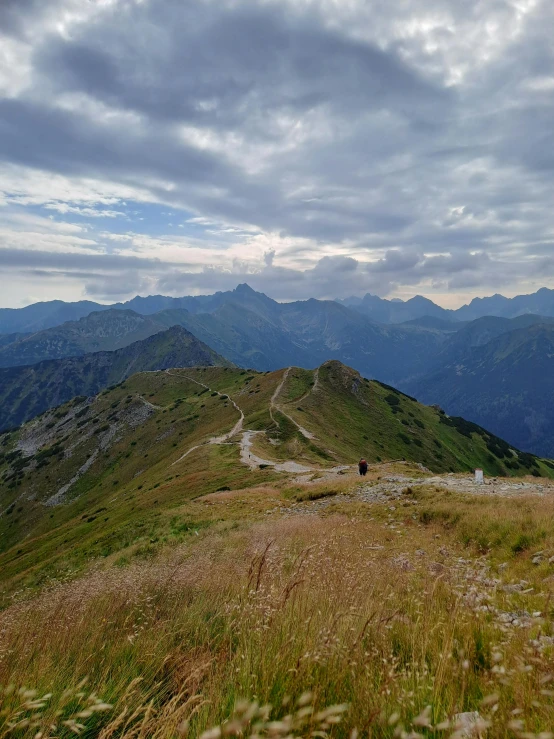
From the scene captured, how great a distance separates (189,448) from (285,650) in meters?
70.7

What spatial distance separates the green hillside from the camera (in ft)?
157

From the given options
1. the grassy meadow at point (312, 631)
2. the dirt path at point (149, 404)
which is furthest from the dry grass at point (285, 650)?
the dirt path at point (149, 404)

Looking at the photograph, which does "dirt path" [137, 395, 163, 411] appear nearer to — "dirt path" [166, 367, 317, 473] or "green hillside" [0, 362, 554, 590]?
"green hillside" [0, 362, 554, 590]

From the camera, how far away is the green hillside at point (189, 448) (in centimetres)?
4772

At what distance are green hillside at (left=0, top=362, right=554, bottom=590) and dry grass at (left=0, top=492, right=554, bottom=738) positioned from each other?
22.9 meters

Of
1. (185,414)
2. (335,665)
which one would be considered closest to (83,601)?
(335,665)

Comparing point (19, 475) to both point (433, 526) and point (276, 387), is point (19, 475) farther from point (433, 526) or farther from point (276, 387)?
point (433, 526)

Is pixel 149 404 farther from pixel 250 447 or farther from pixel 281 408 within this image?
pixel 250 447

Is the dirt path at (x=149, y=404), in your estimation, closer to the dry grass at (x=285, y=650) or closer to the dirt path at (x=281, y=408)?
the dirt path at (x=281, y=408)

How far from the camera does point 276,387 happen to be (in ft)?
333

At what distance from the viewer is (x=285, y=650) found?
380cm

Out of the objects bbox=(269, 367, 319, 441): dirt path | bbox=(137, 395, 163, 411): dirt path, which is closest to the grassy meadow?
bbox=(269, 367, 319, 441): dirt path

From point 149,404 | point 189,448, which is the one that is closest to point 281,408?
point 189,448

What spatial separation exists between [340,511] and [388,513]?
276cm
